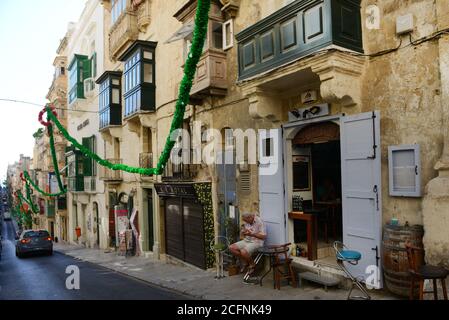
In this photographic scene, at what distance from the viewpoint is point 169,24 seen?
13.7 meters

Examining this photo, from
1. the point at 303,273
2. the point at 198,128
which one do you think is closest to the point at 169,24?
the point at 198,128

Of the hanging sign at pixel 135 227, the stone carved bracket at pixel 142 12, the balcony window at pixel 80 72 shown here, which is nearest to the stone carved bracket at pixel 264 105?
the stone carved bracket at pixel 142 12

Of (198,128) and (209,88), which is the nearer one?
(209,88)

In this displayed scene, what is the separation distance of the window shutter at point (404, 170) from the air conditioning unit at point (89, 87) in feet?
71.7

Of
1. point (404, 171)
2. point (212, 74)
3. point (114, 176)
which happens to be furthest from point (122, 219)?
point (404, 171)

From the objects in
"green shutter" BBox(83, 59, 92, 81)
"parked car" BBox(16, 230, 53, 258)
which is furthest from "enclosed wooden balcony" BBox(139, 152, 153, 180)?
"green shutter" BBox(83, 59, 92, 81)

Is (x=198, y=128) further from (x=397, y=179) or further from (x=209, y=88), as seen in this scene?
(x=397, y=179)

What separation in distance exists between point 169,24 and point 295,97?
7.72 metres

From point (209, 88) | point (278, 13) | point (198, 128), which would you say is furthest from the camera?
point (198, 128)

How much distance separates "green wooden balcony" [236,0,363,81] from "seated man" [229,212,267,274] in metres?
3.54

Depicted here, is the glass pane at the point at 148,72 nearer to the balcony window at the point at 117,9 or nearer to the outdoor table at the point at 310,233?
the balcony window at the point at 117,9

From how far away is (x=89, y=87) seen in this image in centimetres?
2408

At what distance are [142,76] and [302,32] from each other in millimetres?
9540

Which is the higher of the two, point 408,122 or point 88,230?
point 408,122
